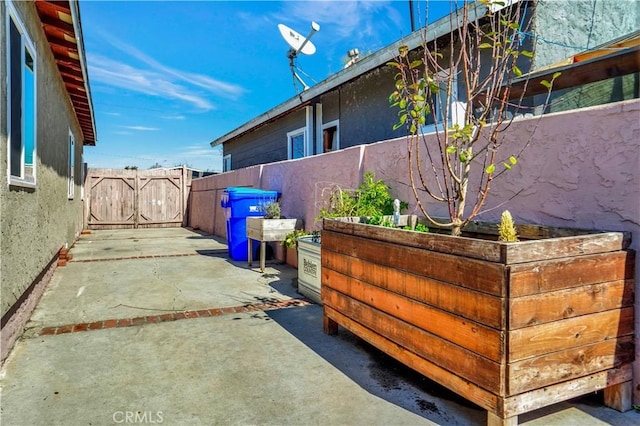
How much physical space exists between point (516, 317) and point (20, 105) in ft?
14.0

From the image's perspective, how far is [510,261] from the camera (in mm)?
1712

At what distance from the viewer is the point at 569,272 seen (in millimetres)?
1867

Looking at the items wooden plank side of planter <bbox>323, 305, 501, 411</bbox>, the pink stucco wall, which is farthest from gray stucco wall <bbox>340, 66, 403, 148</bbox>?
wooden plank side of planter <bbox>323, 305, 501, 411</bbox>

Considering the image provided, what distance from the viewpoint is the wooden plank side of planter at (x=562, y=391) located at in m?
1.76

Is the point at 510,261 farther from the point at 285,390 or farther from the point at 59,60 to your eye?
the point at 59,60

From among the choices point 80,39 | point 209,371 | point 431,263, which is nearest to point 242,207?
point 80,39

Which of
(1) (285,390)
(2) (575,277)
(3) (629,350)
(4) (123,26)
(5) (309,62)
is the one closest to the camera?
(2) (575,277)

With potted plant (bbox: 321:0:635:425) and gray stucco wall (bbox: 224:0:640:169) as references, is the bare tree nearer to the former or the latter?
potted plant (bbox: 321:0:635:425)

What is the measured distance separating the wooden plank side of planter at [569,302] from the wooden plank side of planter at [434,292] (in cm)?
8

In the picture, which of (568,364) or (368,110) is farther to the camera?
(368,110)

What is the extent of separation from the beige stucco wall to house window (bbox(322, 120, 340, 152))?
209 inches

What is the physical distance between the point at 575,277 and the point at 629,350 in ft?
2.17

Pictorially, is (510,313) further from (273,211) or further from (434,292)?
(273,211)

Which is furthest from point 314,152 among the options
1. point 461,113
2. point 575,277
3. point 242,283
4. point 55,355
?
point 575,277
